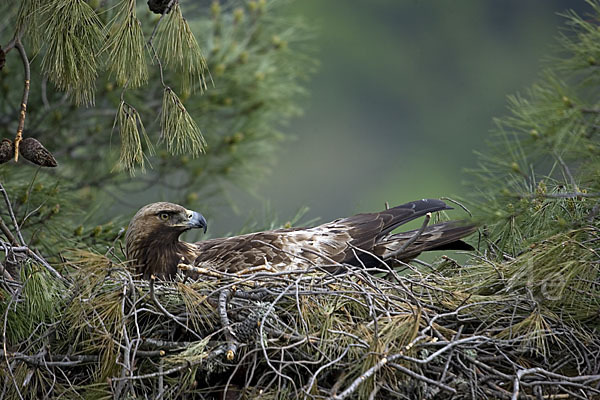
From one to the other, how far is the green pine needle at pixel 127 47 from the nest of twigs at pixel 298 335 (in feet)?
2.52

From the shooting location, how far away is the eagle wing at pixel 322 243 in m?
4.45

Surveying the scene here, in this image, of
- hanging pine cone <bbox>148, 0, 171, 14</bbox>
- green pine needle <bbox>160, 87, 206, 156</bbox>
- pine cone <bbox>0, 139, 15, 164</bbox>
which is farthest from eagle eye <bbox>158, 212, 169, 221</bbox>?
hanging pine cone <bbox>148, 0, 171, 14</bbox>

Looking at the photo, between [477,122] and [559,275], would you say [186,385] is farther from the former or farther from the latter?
[477,122]

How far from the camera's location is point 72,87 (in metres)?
3.55

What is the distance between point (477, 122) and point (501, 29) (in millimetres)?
8951

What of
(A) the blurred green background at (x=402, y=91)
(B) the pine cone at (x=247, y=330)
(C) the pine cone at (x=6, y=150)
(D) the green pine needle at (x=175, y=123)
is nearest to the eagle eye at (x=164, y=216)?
(D) the green pine needle at (x=175, y=123)

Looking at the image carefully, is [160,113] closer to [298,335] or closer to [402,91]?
[298,335]

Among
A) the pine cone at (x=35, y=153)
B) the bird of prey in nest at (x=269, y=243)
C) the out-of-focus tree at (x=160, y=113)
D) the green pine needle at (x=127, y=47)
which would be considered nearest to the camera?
the pine cone at (x=35, y=153)

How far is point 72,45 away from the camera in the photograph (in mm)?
3492

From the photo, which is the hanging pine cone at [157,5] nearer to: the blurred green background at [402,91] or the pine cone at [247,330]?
the pine cone at [247,330]

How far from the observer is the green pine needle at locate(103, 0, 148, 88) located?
11.3ft

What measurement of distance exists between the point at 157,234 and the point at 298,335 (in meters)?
1.49

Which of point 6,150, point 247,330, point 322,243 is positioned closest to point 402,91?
point 322,243

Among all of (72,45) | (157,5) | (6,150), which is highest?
(157,5)
